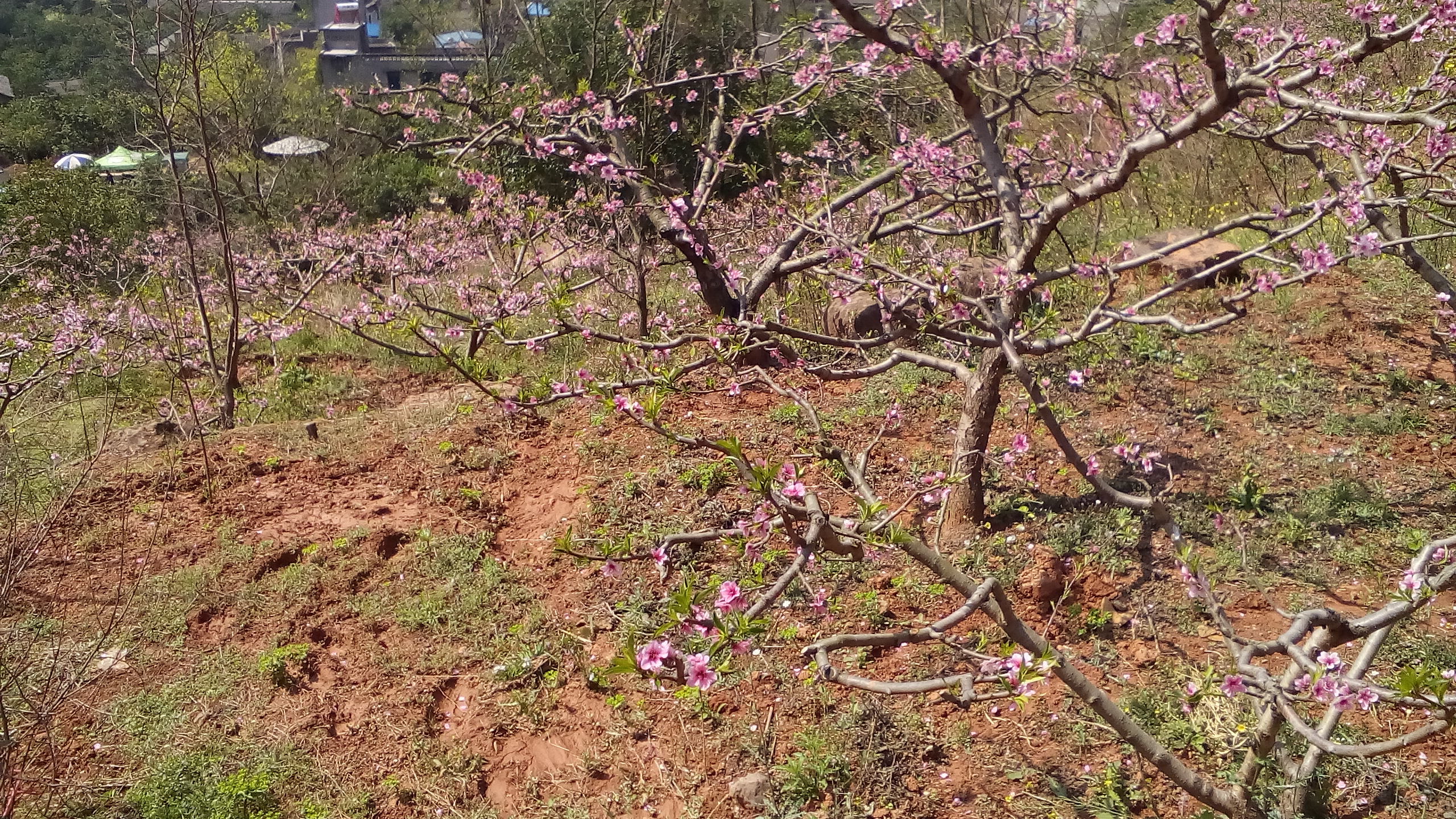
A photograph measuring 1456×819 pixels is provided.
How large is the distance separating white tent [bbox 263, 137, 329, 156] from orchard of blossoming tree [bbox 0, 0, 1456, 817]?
10.9 m

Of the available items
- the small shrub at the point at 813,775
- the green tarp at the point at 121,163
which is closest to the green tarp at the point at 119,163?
the green tarp at the point at 121,163

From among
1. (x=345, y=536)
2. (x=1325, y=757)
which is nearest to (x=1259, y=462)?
(x=1325, y=757)

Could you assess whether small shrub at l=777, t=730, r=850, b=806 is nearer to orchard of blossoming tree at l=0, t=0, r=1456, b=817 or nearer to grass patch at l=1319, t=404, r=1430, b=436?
orchard of blossoming tree at l=0, t=0, r=1456, b=817

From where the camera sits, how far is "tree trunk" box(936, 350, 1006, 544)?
3430 millimetres

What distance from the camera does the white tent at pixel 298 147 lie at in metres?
16.9

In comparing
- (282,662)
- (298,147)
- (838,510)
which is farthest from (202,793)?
(298,147)

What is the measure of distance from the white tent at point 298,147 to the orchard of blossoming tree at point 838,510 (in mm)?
10941

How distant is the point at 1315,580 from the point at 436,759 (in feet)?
10.5

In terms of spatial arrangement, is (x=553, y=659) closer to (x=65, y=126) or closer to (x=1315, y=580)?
(x=1315, y=580)

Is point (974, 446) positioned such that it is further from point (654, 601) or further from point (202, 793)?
point (202, 793)

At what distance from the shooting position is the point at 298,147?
1767 cm

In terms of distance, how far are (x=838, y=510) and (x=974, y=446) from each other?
27.4 inches

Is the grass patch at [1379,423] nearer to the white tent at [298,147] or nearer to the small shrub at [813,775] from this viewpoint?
the small shrub at [813,775]

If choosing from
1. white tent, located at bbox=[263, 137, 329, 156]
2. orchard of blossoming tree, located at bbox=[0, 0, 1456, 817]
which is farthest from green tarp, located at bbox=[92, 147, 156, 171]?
orchard of blossoming tree, located at bbox=[0, 0, 1456, 817]
